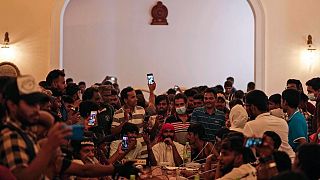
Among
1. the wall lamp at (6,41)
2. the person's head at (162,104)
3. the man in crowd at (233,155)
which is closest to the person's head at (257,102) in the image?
the man in crowd at (233,155)

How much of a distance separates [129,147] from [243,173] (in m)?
2.64

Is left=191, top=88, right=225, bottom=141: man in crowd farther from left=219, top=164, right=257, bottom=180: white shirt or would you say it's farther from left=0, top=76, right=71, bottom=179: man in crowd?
left=0, top=76, right=71, bottom=179: man in crowd

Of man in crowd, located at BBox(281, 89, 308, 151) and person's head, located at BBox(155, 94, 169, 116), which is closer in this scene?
man in crowd, located at BBox(281, 89, 308, 151)

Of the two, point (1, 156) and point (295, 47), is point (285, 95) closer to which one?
point (1, 156)

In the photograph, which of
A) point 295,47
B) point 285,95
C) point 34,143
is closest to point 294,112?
point 285,95

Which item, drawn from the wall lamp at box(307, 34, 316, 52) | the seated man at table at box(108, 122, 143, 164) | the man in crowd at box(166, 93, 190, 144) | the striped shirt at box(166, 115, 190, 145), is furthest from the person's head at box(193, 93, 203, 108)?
the wall lamp at box(307, 34, 316, 52)

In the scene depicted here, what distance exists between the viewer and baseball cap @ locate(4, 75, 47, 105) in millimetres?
3791

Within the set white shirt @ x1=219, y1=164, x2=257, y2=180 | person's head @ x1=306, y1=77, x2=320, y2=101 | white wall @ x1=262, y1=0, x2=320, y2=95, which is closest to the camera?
white shirt @ x1=219, y1=164, x2=257, y2=180

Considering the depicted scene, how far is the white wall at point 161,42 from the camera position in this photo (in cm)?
1705

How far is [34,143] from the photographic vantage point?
383 centimetres

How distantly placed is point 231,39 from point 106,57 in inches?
122

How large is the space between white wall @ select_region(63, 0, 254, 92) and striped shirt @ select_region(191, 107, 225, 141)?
8.67 meters

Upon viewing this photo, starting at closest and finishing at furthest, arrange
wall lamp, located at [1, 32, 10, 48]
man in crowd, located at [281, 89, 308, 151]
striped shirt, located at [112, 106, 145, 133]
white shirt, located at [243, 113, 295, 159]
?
1. white shirt, located at [243, 113, 295, 159]
2. man in crowd, located at [281, 89, 308, 151]
3. striped shirt, located at [112, 106, 145, 133]
4. wall lamp, located at [1, 32, 10, 48]

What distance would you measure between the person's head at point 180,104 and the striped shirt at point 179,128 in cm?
15
